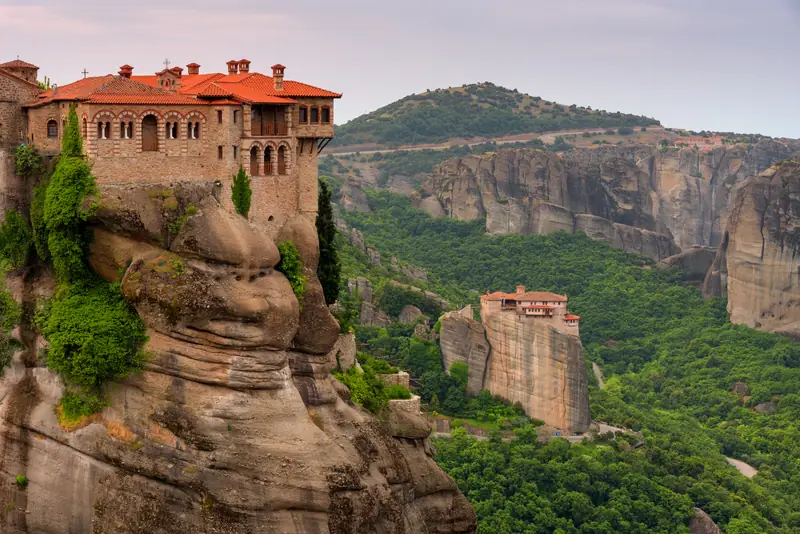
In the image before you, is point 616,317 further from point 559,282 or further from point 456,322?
point 456,322

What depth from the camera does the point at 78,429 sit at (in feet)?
174

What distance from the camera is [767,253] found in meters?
124

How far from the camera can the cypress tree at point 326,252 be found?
59.8 metres

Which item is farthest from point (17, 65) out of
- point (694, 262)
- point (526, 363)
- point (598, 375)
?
point (694, 262)

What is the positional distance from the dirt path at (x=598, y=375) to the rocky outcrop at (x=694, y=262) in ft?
74.2

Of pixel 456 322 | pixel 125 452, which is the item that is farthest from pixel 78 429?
pixel 456 322

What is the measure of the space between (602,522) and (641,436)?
14233 millimetres

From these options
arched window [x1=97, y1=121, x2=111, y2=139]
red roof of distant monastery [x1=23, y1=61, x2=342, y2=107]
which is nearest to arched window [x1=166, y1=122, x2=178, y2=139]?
red roof of distant monastery [x1=23, y1=61, x2=342, y2=107]

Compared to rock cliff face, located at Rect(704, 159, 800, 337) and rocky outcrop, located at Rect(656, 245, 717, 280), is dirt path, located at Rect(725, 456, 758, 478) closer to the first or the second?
rock cliff face, located at Rect(704, 159, 800, 337)

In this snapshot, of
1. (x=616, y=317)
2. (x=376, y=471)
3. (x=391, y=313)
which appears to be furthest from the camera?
(x=616, y=317)

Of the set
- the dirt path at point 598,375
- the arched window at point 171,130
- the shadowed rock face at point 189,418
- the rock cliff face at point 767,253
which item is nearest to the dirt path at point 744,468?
the dirt path at point 598,375

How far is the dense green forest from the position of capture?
81500 millimetres

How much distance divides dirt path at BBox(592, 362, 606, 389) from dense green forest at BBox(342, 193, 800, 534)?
66 centimetres

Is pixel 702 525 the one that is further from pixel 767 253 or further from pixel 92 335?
pixel 767 253
